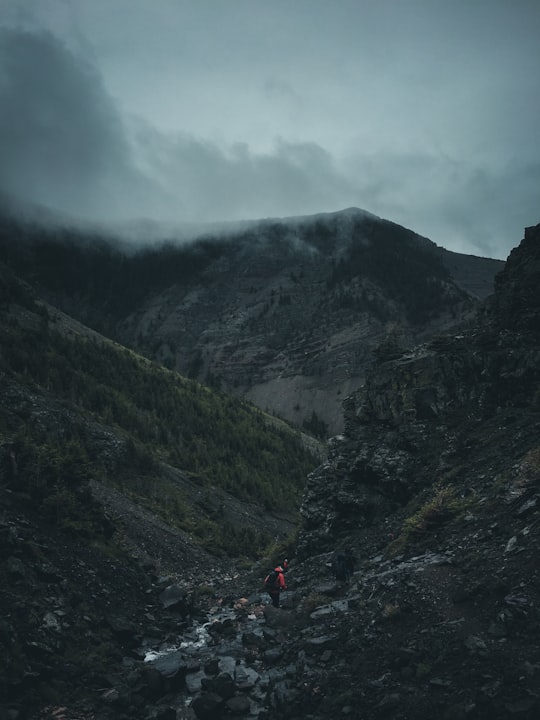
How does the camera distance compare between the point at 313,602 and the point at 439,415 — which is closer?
the point at 313,602

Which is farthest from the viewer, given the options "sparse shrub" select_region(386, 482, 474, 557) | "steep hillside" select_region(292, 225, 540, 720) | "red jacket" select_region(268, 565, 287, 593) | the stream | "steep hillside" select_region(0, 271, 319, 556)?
"steep hillside" select_region(0, 271, 319, 556)

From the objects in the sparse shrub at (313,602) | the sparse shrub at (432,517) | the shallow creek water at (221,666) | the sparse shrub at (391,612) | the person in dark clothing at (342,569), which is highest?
the sparse shrub at (432,517)

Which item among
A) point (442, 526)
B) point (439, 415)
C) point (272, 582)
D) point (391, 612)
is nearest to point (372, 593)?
point (391, 612)

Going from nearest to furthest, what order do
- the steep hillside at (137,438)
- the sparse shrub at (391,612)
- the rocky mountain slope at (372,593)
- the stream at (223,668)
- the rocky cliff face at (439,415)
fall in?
the rocky mountain slope at (372,593) < the stream at (223,668) < the sparse shrub at (391,612) < the rocky cliff face at (439,415) < the steep hillside at (137,438)

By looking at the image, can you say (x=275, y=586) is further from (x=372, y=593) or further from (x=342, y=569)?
(x=372, y=593)

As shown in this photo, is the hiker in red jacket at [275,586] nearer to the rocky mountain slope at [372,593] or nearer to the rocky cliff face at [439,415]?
the rocky mountain slope at [372,593]

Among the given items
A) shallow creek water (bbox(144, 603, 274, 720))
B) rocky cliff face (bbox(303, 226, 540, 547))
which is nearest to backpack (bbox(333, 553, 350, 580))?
shallow creek water (bbox(144, 603, 274, 720))

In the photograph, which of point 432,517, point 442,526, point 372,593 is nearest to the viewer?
point 372,593

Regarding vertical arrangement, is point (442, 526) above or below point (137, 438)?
above

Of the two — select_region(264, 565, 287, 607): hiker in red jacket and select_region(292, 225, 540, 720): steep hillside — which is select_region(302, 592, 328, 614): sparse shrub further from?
select_region(264, 565, 287, 607): hiker in red jacket

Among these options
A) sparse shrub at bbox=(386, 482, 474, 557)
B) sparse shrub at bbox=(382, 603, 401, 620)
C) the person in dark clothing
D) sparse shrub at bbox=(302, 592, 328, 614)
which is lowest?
sparse shrub at bbox=(302, 592, 328, 614)

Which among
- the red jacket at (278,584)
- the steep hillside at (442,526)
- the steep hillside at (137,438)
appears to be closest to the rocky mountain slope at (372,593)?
the steep hillside at (442,526)

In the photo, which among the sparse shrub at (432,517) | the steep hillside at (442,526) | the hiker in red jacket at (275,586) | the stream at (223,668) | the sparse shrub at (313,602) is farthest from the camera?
the hiker in red jacket at (275,586)

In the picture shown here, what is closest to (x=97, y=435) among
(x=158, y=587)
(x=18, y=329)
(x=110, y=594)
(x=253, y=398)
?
(x=18, y=329)
